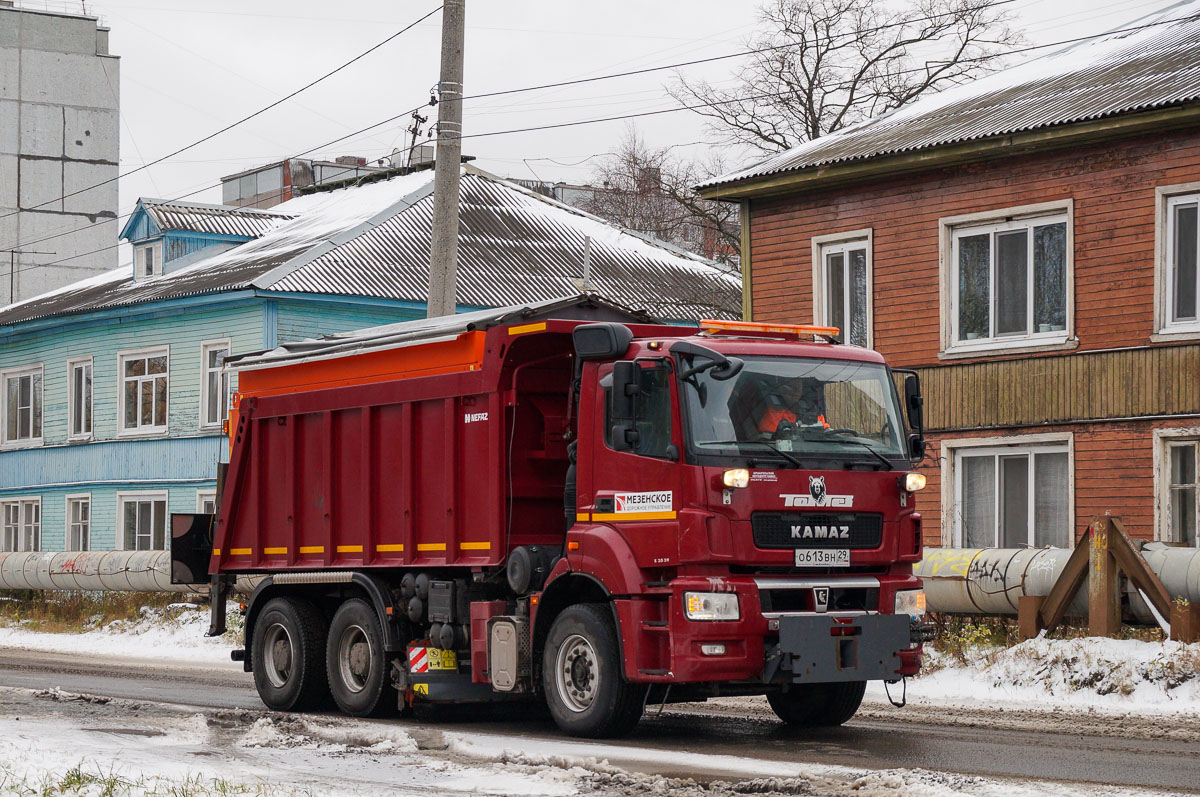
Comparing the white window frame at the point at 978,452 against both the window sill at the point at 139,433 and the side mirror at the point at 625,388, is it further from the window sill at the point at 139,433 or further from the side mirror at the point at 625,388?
the window sill at the point at 139,433

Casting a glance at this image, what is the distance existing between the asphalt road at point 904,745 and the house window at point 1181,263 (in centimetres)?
739

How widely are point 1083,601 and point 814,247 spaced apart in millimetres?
8275

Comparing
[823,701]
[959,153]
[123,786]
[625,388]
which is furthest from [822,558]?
[959,153]

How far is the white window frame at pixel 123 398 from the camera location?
33.8 metres

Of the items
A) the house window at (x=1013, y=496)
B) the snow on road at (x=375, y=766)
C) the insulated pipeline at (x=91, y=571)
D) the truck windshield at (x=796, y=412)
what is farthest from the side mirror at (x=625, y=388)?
the insulated pipeline at (x=91, y=571)

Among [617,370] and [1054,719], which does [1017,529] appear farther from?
[617,370]

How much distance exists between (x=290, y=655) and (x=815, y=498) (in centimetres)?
559

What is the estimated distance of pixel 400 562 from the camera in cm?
1369

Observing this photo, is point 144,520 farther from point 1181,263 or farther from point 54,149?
point 54,149

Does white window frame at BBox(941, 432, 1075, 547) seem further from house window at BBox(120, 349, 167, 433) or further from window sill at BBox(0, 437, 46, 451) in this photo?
window sill at BBox(0, 437, 46, 451)

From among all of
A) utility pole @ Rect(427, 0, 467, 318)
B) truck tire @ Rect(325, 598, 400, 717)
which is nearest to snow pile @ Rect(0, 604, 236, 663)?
utility pole @ Rect(427, 0, 467, 318)

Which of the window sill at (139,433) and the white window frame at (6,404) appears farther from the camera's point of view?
the white window frame at (6,404)

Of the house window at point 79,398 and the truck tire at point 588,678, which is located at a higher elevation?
the house window at point 79,398

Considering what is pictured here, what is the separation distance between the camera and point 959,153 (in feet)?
67.2
